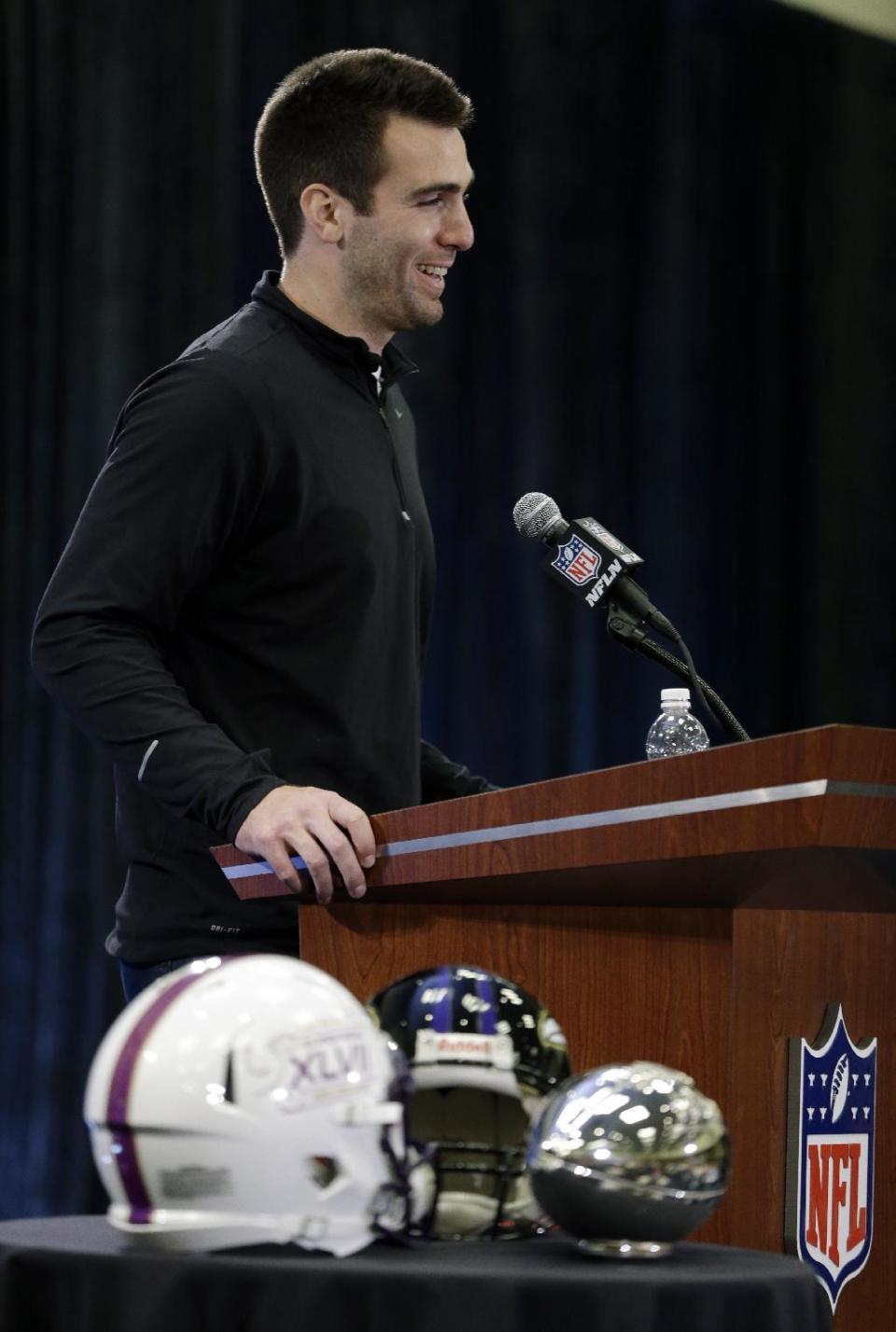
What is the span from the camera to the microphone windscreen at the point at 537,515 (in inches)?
75.4

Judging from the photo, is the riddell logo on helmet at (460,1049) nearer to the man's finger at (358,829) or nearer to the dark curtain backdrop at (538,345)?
the man's finger at (358,829)

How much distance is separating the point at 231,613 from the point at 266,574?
0.19 feet

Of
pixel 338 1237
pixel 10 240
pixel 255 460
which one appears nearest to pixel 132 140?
pixel 10 240

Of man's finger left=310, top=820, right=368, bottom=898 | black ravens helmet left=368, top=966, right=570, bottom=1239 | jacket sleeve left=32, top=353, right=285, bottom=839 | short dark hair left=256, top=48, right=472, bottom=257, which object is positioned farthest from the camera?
short dark hair left=256, top=48, right=472, bottom=257

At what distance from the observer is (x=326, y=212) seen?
2225mm

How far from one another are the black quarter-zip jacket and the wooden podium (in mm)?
225

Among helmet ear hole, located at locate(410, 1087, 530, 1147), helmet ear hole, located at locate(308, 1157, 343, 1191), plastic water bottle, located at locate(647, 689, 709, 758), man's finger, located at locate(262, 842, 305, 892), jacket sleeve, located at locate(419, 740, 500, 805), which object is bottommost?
helmet ear hole, located at locate(308, 1157, 343, 1191)

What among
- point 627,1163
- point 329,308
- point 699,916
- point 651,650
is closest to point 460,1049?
point 627,1163

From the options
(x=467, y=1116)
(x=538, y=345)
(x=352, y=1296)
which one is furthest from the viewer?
(x=538, y=345)

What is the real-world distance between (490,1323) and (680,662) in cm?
91

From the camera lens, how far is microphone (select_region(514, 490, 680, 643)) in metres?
1.79

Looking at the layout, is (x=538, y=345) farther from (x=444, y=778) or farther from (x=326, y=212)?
(x=444, y=778)

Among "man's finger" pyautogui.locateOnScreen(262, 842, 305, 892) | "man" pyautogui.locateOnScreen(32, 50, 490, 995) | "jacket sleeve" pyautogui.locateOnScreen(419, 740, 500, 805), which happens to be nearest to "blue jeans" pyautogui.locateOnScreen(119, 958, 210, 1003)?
"man" pyautogui.locateOnScreen(32, 50, 490, 995)

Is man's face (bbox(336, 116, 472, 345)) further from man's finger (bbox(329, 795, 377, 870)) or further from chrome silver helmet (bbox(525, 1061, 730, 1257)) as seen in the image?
chrome silver helmet (bbox(525, 1061, 730, 1257))
